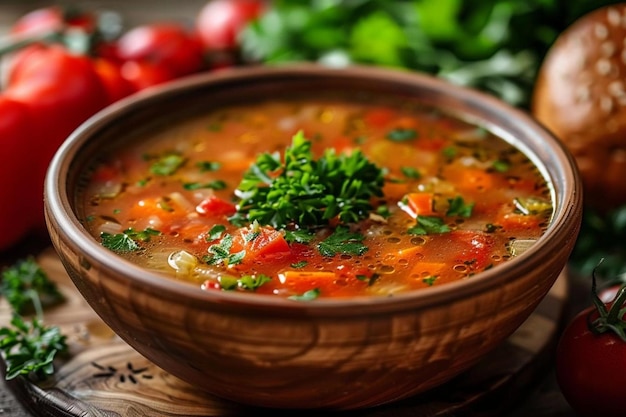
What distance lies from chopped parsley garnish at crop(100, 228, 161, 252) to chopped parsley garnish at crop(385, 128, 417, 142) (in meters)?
1.06

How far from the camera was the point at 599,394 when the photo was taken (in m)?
2.44

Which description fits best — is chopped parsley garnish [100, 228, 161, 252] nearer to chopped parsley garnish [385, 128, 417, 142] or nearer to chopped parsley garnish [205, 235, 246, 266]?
chopped parsley garnish [205, 235, 246, 266]

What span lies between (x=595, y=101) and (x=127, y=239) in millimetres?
2047

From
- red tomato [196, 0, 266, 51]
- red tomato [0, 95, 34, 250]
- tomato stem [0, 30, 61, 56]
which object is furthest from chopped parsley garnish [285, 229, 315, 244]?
red tomato [196, 0, 266, 51]

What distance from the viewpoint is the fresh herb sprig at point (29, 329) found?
102 inches

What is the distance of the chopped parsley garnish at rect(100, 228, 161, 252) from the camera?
240 cm

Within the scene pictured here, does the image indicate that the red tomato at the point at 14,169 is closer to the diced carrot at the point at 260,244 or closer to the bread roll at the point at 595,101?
the diced carrot at the point at 260,244

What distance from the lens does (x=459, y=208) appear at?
265 centimetres

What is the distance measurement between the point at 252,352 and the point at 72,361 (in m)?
0.92

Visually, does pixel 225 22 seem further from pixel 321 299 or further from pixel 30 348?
pixel 321 299

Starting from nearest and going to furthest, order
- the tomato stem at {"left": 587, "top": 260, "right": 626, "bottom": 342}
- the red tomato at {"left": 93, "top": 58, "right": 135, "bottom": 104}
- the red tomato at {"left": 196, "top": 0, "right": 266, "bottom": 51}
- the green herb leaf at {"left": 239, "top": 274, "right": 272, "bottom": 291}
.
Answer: the green herb leaf at {"left": 239, "top": 274, "right": 272, "bottom": 291} < the tomato stem at {"left": 587, "top": 260, "right": 626, "bottom": 342} < the red tomato at {"left": 93, "top": 58, "right": 135, "bottom": 104} < the red tomato at {"left": 196, "top": 0, "right": 266, "bottom": 51}

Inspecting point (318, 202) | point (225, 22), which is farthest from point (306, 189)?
point (225, 22)

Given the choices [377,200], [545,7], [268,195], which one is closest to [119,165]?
[268,195]

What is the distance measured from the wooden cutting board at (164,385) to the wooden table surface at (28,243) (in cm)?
4
